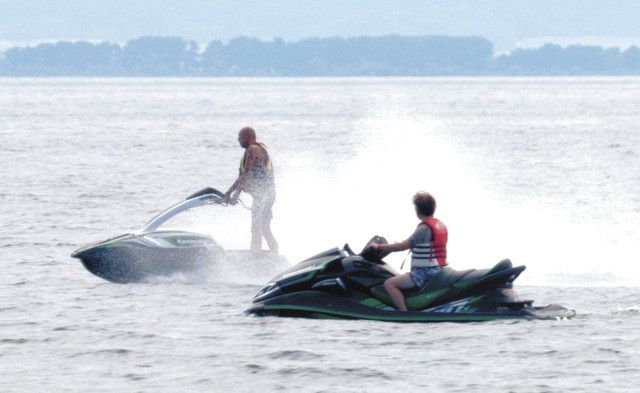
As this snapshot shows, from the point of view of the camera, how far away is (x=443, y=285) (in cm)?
1578

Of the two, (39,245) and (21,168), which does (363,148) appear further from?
(39,245)

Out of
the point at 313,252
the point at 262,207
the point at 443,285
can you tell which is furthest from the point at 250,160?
the point at 443,285

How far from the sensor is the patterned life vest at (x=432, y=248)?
51.3 feet

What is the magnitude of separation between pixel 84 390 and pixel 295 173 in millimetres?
34304

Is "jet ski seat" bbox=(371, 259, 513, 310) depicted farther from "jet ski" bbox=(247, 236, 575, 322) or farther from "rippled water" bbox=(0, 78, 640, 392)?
"rippled water" bbox=(0, 78, 640, 392)

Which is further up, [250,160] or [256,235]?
[250,160]

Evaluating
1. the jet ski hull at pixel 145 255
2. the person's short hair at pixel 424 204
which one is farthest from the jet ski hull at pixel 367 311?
the jet ski hull at pixel 145 255

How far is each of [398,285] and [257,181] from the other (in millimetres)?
4430

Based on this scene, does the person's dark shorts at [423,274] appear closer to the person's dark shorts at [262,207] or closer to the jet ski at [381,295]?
the jet ski at [381,295]

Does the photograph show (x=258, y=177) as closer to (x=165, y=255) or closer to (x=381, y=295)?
(x=165, y=255)

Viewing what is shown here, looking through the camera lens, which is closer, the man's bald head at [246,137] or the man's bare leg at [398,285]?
the man's bare leg at [398,285]

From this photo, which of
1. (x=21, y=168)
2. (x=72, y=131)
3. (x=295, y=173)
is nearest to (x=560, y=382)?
(x=295, y=173)

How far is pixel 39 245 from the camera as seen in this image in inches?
992

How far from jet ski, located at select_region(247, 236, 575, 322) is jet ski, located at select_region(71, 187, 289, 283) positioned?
113 inches
